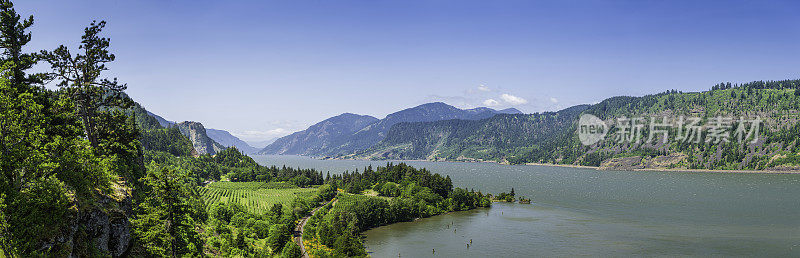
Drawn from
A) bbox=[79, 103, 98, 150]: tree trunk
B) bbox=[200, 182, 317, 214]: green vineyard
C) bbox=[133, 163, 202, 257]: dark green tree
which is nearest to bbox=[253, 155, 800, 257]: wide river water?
bbox=[200, 182, 317, 214]: green vineyard

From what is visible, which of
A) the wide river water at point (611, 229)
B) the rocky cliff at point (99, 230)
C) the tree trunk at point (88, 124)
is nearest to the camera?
the rocky cliff at point (99, 230)

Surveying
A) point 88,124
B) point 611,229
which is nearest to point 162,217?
point 88,124

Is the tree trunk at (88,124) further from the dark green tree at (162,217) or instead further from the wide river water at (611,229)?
the wide river water at (611,229)

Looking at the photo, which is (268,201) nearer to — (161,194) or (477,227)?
(477,227)

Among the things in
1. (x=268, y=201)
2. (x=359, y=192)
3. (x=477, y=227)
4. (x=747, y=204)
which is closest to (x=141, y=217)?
(x=477, y=227)

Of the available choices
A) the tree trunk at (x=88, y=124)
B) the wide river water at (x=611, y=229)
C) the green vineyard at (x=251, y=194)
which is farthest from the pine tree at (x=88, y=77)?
the green vineyard at (x=251, y=194)

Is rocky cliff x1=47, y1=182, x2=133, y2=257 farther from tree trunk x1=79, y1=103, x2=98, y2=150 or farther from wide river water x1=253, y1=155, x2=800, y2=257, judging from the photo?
wide river water x1=253, y1=155, x2=800, y2=257

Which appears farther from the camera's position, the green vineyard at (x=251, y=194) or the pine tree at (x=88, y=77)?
the green vineyard at (x=251, y=194)

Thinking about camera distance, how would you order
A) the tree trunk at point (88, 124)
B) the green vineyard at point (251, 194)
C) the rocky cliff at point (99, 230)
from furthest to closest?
the green vineyard at point (251, 194) → the tree trunk at point (88, 124) → the rocky cliff at point (99, 230)
